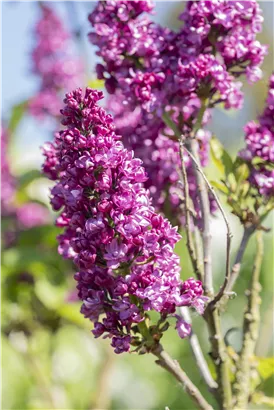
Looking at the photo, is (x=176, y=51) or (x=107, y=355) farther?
(x=107, y=355)

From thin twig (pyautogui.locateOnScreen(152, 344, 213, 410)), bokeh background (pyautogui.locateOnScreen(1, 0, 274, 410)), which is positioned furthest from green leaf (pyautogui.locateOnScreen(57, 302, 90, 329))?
thin twig (pyautogui.locateOnScreen(152, 344, 213, 410))

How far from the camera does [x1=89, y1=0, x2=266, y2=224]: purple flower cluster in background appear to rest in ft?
3.89

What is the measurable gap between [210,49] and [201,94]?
0.09m

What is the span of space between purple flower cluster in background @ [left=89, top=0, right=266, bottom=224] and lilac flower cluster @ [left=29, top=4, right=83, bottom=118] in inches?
57.3

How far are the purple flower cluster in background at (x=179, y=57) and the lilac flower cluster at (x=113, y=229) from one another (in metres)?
0.22

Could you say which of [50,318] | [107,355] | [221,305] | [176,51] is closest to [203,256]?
[221,305]

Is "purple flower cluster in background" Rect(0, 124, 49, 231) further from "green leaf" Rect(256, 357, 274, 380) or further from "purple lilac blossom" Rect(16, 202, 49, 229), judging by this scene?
"green leaf" Rect(256, 357, 274, 380)

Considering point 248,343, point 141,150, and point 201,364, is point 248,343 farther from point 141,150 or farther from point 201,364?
point 141,150

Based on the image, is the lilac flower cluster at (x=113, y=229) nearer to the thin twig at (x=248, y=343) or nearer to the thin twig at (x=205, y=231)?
the thin twig at (x=205, y=231)

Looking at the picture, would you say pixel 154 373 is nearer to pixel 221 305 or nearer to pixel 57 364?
pixel 57 364

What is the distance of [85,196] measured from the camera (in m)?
0.95

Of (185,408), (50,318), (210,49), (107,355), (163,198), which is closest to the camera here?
(210,49)

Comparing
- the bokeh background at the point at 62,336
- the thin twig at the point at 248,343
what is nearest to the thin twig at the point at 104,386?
the bokeh background at the point at 62,336

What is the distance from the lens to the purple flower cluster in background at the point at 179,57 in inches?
46.7
